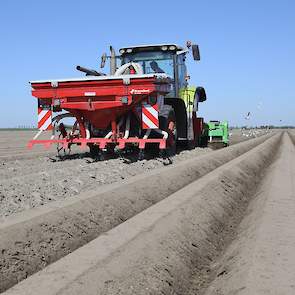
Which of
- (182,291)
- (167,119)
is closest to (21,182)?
(182,291)

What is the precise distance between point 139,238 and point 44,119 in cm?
647

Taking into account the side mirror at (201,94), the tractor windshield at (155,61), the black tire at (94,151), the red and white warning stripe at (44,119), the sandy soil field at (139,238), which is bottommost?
the sandy soil field at (139,238)

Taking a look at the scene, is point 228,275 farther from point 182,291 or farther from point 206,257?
point 206,257

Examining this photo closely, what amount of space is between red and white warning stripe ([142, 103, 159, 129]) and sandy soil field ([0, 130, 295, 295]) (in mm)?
2248

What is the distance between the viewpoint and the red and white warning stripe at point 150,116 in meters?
9.09

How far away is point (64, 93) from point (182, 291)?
668 cm

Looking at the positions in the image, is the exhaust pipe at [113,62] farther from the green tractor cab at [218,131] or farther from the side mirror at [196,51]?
the green tractor cab at [218,131]

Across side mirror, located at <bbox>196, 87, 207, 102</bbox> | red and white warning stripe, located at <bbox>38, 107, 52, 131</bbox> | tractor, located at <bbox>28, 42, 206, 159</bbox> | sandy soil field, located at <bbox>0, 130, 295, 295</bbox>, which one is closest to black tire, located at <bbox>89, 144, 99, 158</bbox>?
tractor, located at <bbox>28, 42, 206, 159</bbox>

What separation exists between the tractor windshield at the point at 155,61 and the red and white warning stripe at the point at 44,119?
268 centimetres

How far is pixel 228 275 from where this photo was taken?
340cm

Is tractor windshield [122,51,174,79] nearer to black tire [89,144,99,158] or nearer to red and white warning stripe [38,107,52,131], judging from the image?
black tire [89,144,99,158]

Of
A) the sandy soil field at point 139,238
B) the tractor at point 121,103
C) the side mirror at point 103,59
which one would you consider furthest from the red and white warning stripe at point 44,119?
the sandy soil field at point 139,238

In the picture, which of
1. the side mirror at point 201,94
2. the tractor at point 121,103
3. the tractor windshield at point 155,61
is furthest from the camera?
the side mirror at point 201,94

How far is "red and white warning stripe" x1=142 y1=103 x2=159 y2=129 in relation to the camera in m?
9.09
